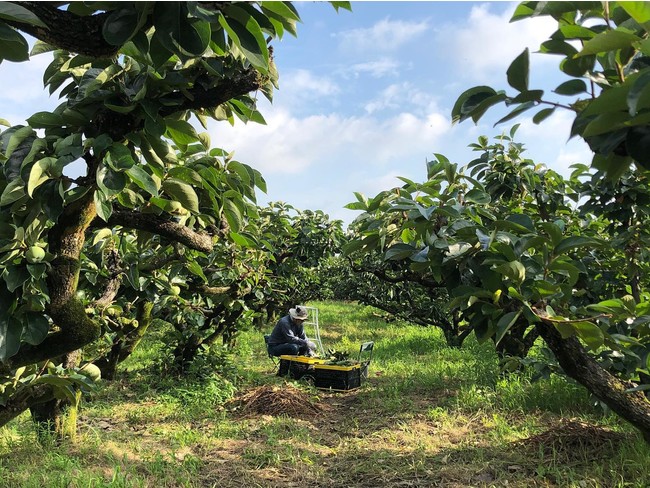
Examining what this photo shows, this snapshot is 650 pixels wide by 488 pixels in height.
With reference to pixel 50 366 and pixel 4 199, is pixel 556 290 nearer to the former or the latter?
pixel 4 199

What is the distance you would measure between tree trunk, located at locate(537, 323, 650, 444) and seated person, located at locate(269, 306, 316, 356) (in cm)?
574

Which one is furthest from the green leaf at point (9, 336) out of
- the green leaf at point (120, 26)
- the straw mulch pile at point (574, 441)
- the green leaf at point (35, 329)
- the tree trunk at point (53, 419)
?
the straw mulch pile at point (574, 441)

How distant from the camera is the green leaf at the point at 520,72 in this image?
0.92m

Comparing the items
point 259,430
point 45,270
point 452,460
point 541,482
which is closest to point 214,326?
point 259,430

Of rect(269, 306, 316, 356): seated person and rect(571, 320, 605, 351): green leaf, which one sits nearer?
rect(571, 320, 605, 351): green leaf

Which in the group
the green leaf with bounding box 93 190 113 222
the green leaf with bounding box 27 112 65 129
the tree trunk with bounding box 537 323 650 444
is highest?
the green leaf with bounding box 27 112 65 129

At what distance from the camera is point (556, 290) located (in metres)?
1.67

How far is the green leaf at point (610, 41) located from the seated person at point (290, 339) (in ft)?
22.8

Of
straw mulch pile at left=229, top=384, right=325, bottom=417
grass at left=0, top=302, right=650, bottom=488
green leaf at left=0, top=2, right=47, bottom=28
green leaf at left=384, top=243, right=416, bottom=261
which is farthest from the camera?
straw mulch pile at left=229, top=384, right=325, bottom=417

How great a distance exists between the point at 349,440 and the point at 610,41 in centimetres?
421

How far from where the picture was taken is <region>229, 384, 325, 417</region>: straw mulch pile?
5.27 m

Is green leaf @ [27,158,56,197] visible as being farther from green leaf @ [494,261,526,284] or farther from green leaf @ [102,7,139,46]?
green leaf @ [494,261,526,284]

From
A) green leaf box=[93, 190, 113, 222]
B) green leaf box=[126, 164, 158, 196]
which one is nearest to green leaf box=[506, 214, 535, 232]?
green leaf box=[126, 164, 158, 196]

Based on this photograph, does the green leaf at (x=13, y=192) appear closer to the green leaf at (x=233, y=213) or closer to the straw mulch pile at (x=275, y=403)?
the green leaf at (x=233, y=213)
